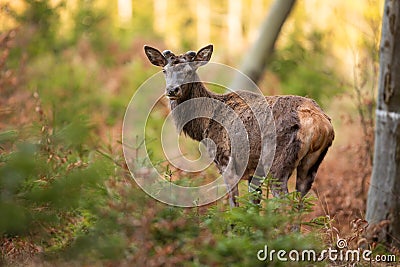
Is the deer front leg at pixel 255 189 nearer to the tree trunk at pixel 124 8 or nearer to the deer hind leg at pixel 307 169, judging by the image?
the deer hind leg at pixel 307 169

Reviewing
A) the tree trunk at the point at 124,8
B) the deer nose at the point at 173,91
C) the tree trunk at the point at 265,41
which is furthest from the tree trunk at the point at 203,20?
the deer nose at the point at 173,91

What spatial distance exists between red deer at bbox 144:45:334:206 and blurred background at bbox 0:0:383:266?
516 millimetres

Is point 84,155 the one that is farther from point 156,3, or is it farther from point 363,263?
point 156,3

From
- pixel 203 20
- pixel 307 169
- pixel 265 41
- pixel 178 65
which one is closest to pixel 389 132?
pixel 307 169

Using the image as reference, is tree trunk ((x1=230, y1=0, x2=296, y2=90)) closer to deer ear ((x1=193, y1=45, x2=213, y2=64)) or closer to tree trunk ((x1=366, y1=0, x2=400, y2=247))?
tree trunk ((x1=366, y1=0, x2=400, y2=247))

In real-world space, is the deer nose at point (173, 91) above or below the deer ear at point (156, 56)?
below

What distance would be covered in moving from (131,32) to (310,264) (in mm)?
20068

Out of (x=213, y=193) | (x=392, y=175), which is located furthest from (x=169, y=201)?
(x=392, y=175)

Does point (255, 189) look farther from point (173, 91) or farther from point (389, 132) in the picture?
point (389, 132)

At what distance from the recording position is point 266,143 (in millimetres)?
6895

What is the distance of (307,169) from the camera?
694 centimetres

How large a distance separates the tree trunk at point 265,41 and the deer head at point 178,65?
19.0 ft

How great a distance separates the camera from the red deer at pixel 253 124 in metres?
6.61

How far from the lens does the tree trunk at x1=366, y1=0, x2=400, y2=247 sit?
789cm
